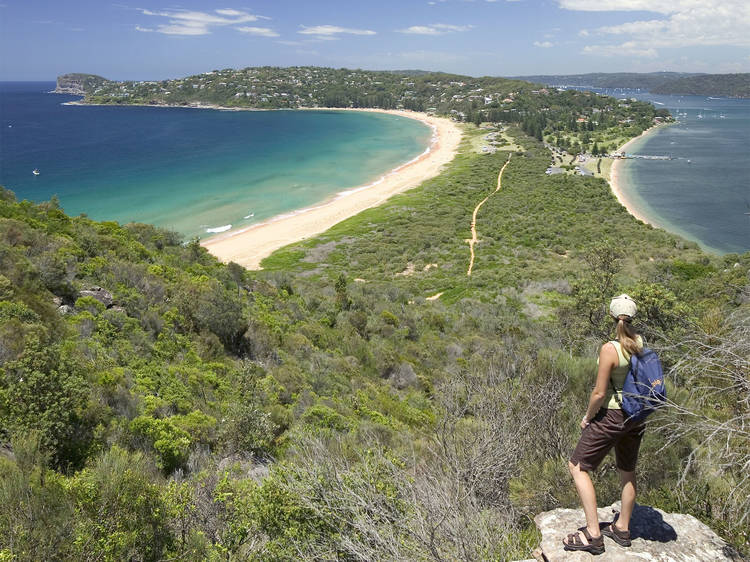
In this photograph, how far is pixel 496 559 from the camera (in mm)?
3232

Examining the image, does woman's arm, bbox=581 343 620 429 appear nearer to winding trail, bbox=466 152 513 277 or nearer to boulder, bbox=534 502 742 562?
boulder, bbox=534 502 742 562

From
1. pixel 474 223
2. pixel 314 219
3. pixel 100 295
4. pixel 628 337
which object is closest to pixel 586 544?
pixel 628 337

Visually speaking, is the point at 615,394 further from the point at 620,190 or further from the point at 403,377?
the point at 620,190

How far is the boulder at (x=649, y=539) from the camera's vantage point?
11.1ft

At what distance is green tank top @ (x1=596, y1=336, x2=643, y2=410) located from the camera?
3.36 metres

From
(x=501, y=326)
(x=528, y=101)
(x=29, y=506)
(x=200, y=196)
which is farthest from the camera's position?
(x=528, y=101)

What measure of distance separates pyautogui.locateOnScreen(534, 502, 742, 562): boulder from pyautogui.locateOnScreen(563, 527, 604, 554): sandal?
42mm

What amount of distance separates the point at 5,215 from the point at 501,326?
18.0 m

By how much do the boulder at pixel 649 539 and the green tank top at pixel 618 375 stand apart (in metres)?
1.14

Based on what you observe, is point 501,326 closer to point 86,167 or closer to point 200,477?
point 200,477

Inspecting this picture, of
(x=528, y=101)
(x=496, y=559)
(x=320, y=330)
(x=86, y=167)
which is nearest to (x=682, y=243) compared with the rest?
(x=320, y=330)

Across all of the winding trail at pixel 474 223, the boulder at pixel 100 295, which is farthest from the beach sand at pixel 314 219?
the boulder at pixel 100 295

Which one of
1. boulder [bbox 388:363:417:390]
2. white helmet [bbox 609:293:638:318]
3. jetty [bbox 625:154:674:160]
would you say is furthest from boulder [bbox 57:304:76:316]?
jetty [bbox 625:154:674:160]

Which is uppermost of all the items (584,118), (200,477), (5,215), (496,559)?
(584,118)
